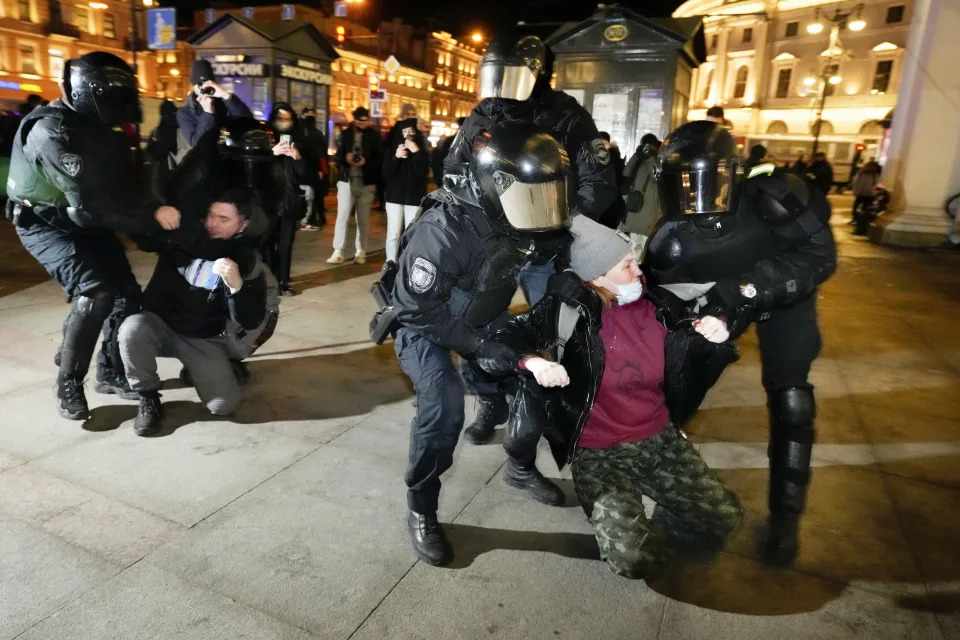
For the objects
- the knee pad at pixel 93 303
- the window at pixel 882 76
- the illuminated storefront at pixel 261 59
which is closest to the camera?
the knee pad at pixel 93 303

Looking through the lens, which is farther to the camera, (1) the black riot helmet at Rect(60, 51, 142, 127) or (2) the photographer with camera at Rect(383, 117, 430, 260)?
(2) the photographer with camera at Rect(383, 117, 430, 260)

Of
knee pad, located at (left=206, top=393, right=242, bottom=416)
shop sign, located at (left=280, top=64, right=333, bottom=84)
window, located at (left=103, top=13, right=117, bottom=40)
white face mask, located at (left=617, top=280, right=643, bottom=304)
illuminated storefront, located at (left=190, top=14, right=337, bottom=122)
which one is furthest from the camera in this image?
window, located at (left=103, top=13, right=117, bottom=40)

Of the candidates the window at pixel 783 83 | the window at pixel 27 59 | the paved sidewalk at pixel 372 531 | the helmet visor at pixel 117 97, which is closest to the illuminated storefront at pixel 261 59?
the paved sidewalk at pixel 372 531

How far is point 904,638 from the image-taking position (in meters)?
2.27

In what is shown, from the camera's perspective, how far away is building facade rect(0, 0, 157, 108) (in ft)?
131

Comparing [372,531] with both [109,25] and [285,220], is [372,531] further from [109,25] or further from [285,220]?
[109,25]

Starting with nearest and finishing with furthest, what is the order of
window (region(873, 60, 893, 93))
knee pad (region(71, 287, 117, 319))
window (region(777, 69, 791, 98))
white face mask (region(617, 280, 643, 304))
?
white face mask (region(617, 280, 643, 304))
knee pad (region(71, 287, 117, 319))
window (region(873, 60, 893, 93))
window (region(777, 69, 791, 98))

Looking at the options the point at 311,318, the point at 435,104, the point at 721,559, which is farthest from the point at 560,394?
Result: the point at 435,104

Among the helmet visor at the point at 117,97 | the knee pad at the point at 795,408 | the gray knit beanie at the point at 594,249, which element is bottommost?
the knee pad at the point at 795,408

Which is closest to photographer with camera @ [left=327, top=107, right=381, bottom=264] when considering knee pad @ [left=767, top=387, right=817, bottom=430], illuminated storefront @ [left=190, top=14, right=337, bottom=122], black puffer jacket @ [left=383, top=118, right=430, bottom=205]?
black puffer jacket @ [left=383, top=118, right=430, bottom=205]

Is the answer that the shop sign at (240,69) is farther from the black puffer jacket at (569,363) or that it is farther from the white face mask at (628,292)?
the white face mask at (628,292)

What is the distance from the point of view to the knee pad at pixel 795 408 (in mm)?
2779

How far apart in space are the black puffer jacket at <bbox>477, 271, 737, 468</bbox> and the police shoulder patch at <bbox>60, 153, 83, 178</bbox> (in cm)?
250

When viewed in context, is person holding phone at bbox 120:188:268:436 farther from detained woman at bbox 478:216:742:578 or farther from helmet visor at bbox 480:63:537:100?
detained woman at bbox 478:216:742:578
